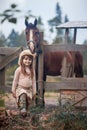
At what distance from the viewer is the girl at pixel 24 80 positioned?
5453mm

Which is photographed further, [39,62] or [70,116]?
[39,62]

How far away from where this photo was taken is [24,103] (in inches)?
211

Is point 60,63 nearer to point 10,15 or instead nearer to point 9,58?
point 9,58

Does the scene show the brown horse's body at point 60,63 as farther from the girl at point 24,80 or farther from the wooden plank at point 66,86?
the girl at point 24,80

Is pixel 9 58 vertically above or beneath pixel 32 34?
beneath

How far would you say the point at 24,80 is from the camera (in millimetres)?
5461

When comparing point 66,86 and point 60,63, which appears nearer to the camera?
point 66,86

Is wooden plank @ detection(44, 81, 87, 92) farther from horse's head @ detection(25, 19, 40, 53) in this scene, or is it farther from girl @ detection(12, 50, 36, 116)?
girl @ detection(12, 50, 36, 116)

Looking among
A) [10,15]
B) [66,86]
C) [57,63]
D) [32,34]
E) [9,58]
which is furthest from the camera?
[57,63]

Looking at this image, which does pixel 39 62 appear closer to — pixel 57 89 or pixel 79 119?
pixel 57 89

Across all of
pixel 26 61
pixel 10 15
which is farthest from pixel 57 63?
pixel 10 15

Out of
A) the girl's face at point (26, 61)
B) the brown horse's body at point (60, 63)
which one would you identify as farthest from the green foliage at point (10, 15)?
the brown horse's body at point (60, 63)

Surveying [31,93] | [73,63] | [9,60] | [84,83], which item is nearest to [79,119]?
[31,93]

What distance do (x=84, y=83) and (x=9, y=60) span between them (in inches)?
57.8
